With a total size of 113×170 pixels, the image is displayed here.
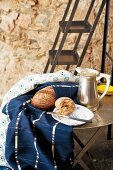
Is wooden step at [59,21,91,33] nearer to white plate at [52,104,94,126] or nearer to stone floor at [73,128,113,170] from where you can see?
white plate at [52,104,94,126]

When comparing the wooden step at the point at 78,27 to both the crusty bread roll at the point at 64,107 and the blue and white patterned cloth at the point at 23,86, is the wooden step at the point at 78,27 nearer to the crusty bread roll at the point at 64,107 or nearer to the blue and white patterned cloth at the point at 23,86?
the blue and white patterned cloth at the point at 23,86

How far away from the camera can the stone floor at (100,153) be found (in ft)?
6.42

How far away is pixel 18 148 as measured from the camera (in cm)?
138

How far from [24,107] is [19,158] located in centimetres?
24

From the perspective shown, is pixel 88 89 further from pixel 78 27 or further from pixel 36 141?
pixel 78 27

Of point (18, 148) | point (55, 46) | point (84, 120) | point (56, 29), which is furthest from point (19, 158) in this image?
point (56, 29)

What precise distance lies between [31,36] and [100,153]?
108 cm

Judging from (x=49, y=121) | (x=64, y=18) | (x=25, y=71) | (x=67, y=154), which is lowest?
(x=25, y=71)

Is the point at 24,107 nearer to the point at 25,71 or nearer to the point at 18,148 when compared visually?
the point at 18,148

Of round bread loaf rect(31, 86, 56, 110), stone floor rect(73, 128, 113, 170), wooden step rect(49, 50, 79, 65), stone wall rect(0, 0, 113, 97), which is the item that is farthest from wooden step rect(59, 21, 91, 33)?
stone floor rect(73, 128, 113, 170)

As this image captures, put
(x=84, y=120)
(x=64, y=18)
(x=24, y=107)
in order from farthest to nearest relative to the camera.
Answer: (x=64, y=18)
(x=24, y=107)
(x=84, y=120)

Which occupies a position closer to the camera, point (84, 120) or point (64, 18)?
point (84, 120)

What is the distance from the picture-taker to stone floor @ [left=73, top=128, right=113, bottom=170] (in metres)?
1.96

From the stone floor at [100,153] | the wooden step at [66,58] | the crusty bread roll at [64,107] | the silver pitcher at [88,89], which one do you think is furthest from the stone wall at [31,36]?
→ the crusty bread roll at [64,107]
